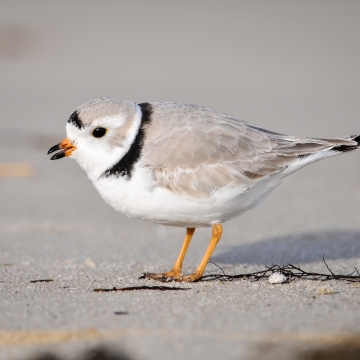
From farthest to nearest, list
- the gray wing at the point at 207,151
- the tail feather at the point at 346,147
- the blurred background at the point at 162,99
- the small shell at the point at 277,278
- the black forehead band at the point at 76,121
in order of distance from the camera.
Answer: the blurred background at the point at 162,99, the tail feather at the point at 346,147, the black forehead band at the point at 76,121, the gray wing at the point at 207,151, the small shell at the point at 277,278

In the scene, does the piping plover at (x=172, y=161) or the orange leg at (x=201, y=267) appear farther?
the orange leg at (x=201, y=267)

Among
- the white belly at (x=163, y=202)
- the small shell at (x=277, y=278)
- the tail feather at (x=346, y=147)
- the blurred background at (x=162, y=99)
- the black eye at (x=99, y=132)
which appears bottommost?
the blurred background at (x=162, y=99)

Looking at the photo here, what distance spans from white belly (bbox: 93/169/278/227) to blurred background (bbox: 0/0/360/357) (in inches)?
19.4

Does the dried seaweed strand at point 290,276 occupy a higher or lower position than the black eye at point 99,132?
lower

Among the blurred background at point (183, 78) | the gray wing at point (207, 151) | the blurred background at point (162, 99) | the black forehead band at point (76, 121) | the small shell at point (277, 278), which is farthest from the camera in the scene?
the blurred background at point (183, 78)

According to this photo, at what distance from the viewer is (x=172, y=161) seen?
3871mm

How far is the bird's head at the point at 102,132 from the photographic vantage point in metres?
3.92

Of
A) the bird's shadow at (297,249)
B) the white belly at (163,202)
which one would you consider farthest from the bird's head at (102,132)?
the bird's shadow at (297,249)

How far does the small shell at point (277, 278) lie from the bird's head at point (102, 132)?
1177 mm

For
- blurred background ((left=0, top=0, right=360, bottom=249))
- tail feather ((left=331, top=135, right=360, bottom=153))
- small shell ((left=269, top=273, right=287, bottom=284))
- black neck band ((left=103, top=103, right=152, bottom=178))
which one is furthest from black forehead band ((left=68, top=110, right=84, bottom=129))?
blurred background ((left=0, top=0, right=360, bottom=249))

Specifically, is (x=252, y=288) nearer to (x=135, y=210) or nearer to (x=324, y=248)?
(x=135, y=210)

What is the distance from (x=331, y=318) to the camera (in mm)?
2859

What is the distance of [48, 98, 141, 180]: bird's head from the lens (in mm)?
3916

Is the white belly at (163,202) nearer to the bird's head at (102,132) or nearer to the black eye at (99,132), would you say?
the bird's head at (102,132)
